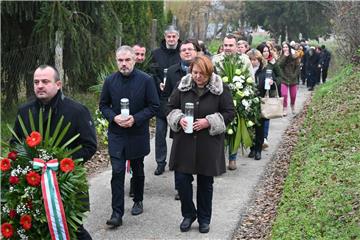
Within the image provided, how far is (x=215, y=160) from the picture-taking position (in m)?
6.20

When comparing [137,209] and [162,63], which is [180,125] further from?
[162,63]

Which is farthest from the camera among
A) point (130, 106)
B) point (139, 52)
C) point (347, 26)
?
point (347, 26)

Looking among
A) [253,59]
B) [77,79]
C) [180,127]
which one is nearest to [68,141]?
[180,127]

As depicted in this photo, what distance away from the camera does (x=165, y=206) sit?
7449 millimetres

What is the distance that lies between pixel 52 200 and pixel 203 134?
2115mm

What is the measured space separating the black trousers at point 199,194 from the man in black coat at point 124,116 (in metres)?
0.66

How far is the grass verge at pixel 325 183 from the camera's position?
234 inches

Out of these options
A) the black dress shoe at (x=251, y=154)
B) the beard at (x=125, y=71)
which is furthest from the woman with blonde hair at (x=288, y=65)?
the beard at (x=125, y=71)

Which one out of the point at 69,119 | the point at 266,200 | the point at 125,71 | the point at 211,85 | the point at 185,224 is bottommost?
the point at 266,200

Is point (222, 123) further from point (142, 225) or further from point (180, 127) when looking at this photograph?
point (142, 225)

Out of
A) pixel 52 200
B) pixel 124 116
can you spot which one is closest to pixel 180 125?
pixel 124 116

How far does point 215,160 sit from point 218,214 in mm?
1215

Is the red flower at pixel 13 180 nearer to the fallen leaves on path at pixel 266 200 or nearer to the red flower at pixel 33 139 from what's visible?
the red flower at pixel 33 139

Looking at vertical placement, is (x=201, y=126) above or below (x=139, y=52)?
below
